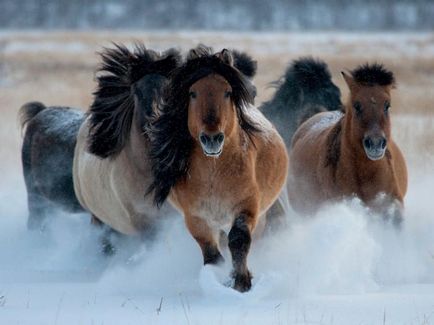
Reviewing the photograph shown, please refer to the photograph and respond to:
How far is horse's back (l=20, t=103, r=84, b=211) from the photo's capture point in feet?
33.2

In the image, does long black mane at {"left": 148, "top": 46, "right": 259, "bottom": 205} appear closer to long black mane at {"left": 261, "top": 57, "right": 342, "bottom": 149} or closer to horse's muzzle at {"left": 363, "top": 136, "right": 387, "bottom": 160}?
horse's muzzle at {"left": 363, "top": 136, "right": 387, "bottom": 160}

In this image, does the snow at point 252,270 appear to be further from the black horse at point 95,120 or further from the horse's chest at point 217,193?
the black horse at point 95,120

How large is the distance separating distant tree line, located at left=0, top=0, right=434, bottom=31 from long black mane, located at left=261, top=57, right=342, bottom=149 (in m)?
33.2

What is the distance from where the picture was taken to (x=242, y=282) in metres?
6.28

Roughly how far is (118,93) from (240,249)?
2315 millimetres

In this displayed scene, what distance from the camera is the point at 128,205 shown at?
25.5ft

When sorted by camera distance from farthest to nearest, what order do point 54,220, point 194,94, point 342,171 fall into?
point 54,220 → point 342,171 → point 194,94

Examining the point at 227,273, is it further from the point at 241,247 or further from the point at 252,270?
the point at 252,270

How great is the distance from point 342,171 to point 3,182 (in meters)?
6.43

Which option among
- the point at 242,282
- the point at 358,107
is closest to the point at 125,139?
the point at 358,107

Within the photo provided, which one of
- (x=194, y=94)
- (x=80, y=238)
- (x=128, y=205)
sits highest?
(x=194, y=94)

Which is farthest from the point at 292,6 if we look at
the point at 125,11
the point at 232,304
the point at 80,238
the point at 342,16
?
the point at 232,304

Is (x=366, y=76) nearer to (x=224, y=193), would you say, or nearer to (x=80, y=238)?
(x=224, y=193)

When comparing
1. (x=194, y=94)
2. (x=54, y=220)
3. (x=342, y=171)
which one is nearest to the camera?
(x=194, y=94)
